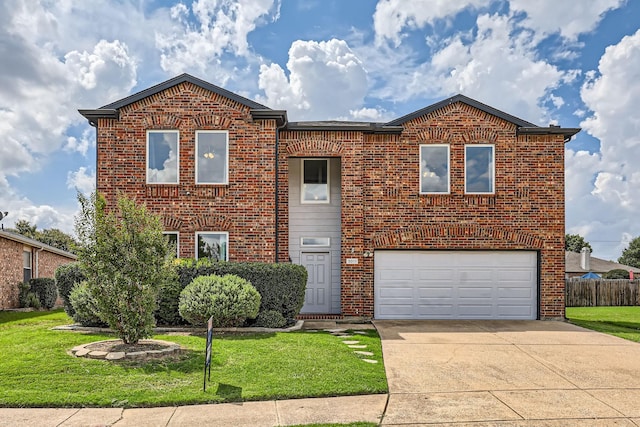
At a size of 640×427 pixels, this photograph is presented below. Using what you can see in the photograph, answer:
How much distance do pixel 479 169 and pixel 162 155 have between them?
8982 millimetres

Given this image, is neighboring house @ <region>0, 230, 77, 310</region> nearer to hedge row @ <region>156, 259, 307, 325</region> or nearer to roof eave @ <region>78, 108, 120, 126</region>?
roof eave @ <region>78, 108, 120, 126</region>

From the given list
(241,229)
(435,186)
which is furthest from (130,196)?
(435,186)

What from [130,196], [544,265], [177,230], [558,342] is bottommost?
[558,342]

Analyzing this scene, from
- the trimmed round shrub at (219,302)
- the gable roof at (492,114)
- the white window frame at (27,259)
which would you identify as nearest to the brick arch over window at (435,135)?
the gable roof at (492,114)

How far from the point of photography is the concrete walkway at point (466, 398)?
21.4 ft

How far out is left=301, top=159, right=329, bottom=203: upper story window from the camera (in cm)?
1689

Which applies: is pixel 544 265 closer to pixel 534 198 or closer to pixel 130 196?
pixel 534 198

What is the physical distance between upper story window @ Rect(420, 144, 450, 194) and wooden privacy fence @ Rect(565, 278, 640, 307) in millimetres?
13922

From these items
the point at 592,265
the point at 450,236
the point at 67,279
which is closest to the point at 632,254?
the point at 592,265

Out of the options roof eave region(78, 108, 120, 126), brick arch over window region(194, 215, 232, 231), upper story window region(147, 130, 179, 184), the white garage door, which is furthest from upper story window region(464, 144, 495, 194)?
roof eave region(78, 108, 120, 126)

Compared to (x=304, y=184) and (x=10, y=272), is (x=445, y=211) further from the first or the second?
(x=10, y=272)

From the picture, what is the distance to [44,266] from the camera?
24.3m

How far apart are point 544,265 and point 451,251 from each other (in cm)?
266

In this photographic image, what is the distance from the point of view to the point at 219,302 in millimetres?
12188
